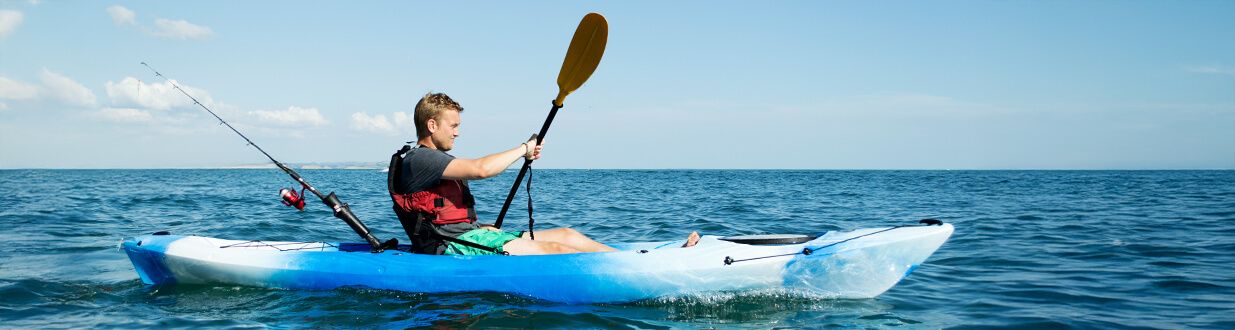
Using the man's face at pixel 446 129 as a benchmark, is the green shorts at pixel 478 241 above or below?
below

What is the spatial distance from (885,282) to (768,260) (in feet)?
2.65

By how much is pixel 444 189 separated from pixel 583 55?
1430mm

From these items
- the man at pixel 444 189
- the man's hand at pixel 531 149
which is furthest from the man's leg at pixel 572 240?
the man's hand at pixel 531 149

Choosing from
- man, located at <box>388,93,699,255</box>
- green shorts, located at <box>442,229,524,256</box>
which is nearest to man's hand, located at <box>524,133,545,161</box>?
man, located at <box>388,93,699,255</box>

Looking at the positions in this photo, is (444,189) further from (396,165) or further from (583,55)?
(583,55)

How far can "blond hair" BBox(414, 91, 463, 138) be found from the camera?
15.3ft

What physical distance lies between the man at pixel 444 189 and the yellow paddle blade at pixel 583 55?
785 millimetres

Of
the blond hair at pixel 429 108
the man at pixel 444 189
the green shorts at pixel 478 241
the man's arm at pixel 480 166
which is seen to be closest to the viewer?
the man's arm at pixel 480 166

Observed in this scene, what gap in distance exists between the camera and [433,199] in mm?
4730

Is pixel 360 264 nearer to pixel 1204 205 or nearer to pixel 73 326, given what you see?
pixel 73 326

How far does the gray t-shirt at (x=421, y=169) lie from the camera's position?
450 cm

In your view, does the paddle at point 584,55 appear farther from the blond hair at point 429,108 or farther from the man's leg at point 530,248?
the blond hair at point 429,108

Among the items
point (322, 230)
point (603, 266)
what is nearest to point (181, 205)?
point (322, 230)

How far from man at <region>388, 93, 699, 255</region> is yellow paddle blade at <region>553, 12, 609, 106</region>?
78cm
